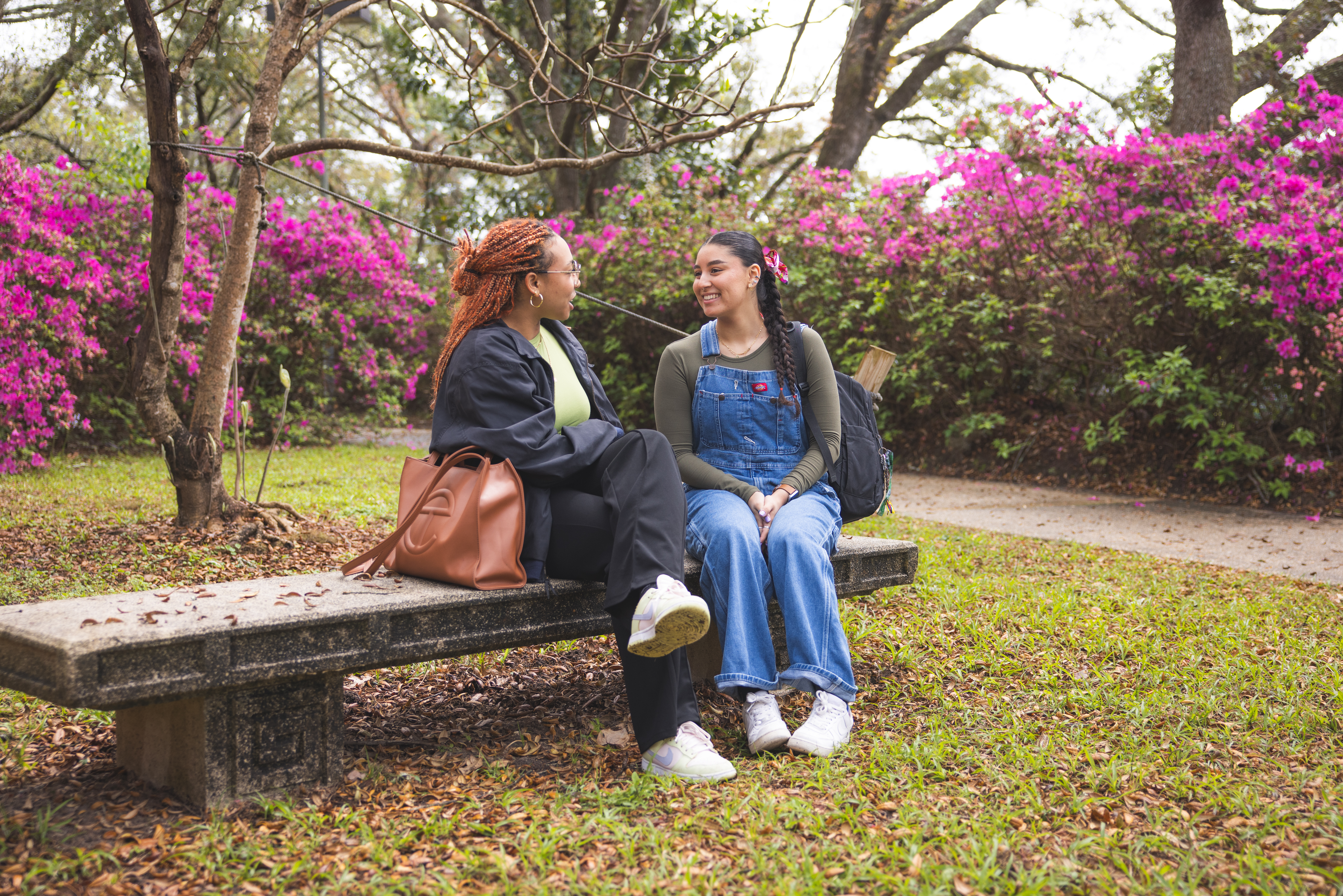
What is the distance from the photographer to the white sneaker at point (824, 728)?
Answer: 2.83m

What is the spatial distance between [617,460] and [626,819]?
988 millimetres

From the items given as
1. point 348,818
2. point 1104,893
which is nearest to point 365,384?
point 348,818

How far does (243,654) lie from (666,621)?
0.98 meters

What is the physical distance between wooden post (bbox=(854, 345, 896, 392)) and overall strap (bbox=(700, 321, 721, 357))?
74 cm

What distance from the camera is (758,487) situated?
3447mm

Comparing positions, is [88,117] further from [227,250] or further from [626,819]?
[626,819]

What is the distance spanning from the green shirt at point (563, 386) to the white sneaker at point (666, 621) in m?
0.69

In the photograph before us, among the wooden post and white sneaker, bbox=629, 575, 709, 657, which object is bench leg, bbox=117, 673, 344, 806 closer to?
white sneaker, bbox=629, 575, 709, 657

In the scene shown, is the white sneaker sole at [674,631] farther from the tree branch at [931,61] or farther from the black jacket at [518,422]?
the tree branch at [931,61]

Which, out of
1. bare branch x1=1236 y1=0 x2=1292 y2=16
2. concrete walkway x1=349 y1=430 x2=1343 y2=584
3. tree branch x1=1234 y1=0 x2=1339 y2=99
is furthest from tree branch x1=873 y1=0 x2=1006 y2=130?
concrete walkway x1=349 y1=430 x2=1343 y2=584

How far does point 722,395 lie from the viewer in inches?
138

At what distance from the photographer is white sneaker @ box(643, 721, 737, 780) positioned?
8.60ft

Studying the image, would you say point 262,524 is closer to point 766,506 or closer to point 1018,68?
point 766,506

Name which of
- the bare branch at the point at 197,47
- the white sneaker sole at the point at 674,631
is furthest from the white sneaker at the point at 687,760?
the bare branch at the point at 197,47
